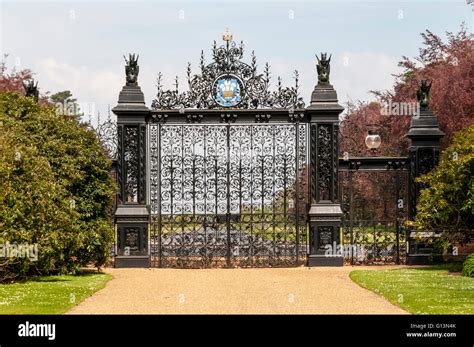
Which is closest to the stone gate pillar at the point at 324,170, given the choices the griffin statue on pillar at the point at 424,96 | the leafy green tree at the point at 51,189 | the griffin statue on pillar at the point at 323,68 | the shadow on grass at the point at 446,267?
the griffin statue on pillar at the point at 323,68

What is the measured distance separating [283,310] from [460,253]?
10231 mm

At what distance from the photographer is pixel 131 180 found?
70.5ft

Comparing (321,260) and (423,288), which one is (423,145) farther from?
(423,288)

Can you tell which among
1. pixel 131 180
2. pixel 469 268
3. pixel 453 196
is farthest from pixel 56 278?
pixel 453 196

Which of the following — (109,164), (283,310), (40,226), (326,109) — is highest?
(326,109)

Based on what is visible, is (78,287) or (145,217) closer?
(78,287)

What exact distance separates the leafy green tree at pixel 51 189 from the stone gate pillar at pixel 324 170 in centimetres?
498

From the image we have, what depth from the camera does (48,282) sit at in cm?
1744

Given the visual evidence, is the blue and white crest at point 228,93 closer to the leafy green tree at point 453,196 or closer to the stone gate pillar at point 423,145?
the stone gate pillar at point 423,145

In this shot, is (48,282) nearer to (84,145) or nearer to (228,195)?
(84,145)

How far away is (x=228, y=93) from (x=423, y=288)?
7909mm

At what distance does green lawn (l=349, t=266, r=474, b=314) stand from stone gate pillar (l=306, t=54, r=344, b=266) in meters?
1.63

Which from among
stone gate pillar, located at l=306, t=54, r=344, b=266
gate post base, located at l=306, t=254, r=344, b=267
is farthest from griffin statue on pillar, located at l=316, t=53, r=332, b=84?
gate post base, located at l=306, t=254, r=344, b=267
